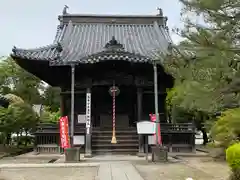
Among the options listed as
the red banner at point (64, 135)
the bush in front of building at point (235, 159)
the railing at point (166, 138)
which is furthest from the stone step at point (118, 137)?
the bush in front of building at point (235, 159)

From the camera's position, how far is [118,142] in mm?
16375

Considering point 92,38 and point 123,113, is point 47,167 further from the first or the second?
point 92,38

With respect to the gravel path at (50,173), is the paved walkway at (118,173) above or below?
above

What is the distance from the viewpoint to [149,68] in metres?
16.9

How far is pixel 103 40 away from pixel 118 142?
678cm

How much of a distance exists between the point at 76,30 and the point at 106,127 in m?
7.14

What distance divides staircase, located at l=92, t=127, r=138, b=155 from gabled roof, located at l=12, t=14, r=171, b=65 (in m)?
3.86

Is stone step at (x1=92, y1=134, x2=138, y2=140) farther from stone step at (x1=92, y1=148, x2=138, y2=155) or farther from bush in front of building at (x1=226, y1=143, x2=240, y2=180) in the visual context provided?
bush in front of building at (x1=226, y1=143, x2=240, y2=180)

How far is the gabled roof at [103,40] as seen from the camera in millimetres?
15914

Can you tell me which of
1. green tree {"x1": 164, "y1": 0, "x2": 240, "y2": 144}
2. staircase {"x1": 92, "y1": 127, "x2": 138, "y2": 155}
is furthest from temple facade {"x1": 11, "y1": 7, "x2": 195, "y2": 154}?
green tree {"x1": 164, "y1": 0, "x2": 240, "y2": 144}

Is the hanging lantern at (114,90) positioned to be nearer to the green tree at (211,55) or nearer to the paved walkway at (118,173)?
the paved walkway at (118,173)

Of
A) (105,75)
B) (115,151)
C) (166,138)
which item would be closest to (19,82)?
(105,75)

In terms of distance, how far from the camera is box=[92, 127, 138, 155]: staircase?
16.0 meters

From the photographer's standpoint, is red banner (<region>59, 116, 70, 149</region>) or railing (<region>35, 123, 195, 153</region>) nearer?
red banner (<region>59, 116, 70, 149</region>)
